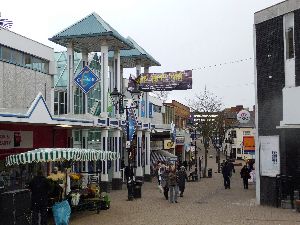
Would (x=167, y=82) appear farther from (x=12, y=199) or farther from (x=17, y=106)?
(x=12, y=199)

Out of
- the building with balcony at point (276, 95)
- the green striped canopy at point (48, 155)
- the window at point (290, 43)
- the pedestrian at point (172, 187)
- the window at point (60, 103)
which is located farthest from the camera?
the window at point (60, 103)

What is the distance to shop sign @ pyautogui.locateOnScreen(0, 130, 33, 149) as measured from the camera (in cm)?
2110

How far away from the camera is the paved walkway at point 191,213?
15.6m

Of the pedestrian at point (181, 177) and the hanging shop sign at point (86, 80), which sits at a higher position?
the hanging shop sign at point (86, 80)

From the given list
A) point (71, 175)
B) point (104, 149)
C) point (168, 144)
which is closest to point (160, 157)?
point (168, 144)

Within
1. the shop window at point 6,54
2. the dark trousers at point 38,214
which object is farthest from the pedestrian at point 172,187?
the shop window at point 6,54

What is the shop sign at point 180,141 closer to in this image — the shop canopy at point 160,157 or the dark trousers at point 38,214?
the shop canopy at point 160,157

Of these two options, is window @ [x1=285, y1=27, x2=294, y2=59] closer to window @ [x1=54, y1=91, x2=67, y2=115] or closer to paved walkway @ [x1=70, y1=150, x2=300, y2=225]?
paved walkway @ [x1=70, y1=150, x2=300, y2=225]

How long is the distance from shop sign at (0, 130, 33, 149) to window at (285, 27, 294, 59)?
493 inches

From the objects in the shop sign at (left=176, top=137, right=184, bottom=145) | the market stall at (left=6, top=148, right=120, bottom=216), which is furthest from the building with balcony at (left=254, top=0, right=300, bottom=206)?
the shop sign at (left=176, top=137, right=184, bottom=145)

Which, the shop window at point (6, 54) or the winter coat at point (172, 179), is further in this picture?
the shop window at point (6, 54)

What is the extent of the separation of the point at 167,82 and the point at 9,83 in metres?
9.44

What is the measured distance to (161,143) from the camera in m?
47.7

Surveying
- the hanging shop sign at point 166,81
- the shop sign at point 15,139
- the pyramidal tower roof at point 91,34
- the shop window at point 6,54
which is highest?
the pyramidal tower roof at point 91,34
